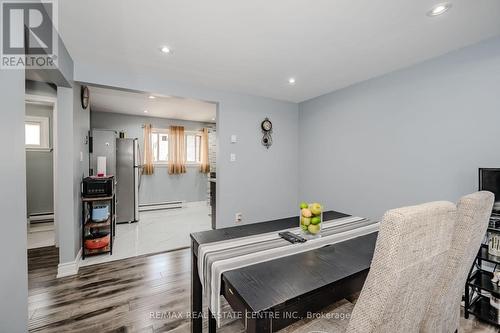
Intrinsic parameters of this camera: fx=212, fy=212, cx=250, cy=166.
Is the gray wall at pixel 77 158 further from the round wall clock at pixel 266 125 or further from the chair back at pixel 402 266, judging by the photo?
the chair back at pixel 402 266

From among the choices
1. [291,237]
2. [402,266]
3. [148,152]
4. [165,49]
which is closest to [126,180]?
[148,152]

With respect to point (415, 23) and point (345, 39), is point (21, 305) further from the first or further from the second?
point (415, 23)

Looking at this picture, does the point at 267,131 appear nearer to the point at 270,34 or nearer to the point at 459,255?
the point at 270,34

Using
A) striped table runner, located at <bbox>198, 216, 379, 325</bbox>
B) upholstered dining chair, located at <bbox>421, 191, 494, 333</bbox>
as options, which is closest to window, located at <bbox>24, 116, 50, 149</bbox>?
striped table runner, located at <bbox>198, 216, 379, 325</bbox>

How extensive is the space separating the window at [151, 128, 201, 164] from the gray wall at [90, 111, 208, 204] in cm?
18

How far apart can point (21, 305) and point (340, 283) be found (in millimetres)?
1684

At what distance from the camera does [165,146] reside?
18.8ft

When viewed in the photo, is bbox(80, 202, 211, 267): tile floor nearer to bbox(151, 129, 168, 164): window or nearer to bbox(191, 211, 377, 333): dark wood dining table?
bbox(151, 129, 168, 164): window

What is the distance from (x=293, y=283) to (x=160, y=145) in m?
5.53

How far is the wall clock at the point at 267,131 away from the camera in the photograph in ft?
11.9

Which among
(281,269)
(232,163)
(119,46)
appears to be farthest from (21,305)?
(232,163)

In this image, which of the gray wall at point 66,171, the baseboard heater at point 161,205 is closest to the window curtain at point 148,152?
the baseboard heater at point 161,205

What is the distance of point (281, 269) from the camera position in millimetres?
1030

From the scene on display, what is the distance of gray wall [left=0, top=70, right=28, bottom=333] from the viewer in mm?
1035
